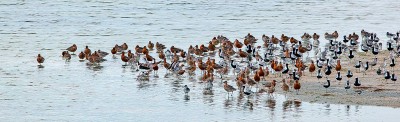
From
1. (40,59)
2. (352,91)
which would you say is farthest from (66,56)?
(352,91)

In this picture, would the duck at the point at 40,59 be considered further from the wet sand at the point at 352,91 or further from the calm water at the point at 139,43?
the wet sand at the point at 352,91

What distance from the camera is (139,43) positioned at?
39.6 meters

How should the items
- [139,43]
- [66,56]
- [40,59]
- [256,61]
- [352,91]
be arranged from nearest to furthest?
[352,91], [256,61], [40,59], [66,56], [139,43]

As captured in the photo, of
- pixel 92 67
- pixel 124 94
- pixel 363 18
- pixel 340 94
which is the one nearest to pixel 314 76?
pixel 340 94

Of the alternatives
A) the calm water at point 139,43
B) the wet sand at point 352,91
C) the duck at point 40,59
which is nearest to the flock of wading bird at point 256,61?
the duck at point 40,59

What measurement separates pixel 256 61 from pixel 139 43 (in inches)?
323

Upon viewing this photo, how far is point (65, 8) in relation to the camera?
2253 inches

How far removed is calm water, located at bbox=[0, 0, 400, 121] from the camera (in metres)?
24.6

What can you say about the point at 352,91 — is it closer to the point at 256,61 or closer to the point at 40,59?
the point at 256,61

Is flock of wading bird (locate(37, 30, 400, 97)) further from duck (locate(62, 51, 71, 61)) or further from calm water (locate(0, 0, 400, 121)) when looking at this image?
calm water (locate(0, 0, 400, 121))

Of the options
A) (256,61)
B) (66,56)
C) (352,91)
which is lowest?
(352,91)

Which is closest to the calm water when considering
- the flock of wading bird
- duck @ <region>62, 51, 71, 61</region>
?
duck @ <region>62, 51, 71, 61</region>

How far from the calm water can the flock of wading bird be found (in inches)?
18.2

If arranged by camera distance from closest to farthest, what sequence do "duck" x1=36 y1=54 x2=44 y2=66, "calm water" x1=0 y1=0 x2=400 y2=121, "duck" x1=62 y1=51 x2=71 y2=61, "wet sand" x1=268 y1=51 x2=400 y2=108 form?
1. "calm water" x1=0 y1=0 x2=400 y2=121
2. "wet sand" x1=268 y1=51 x2=400 y2=108
3. "duck" x1=36 y1=54 x2=44 y2=66
4. "duck" x1=62 y1=51 x2=71 y2=61
